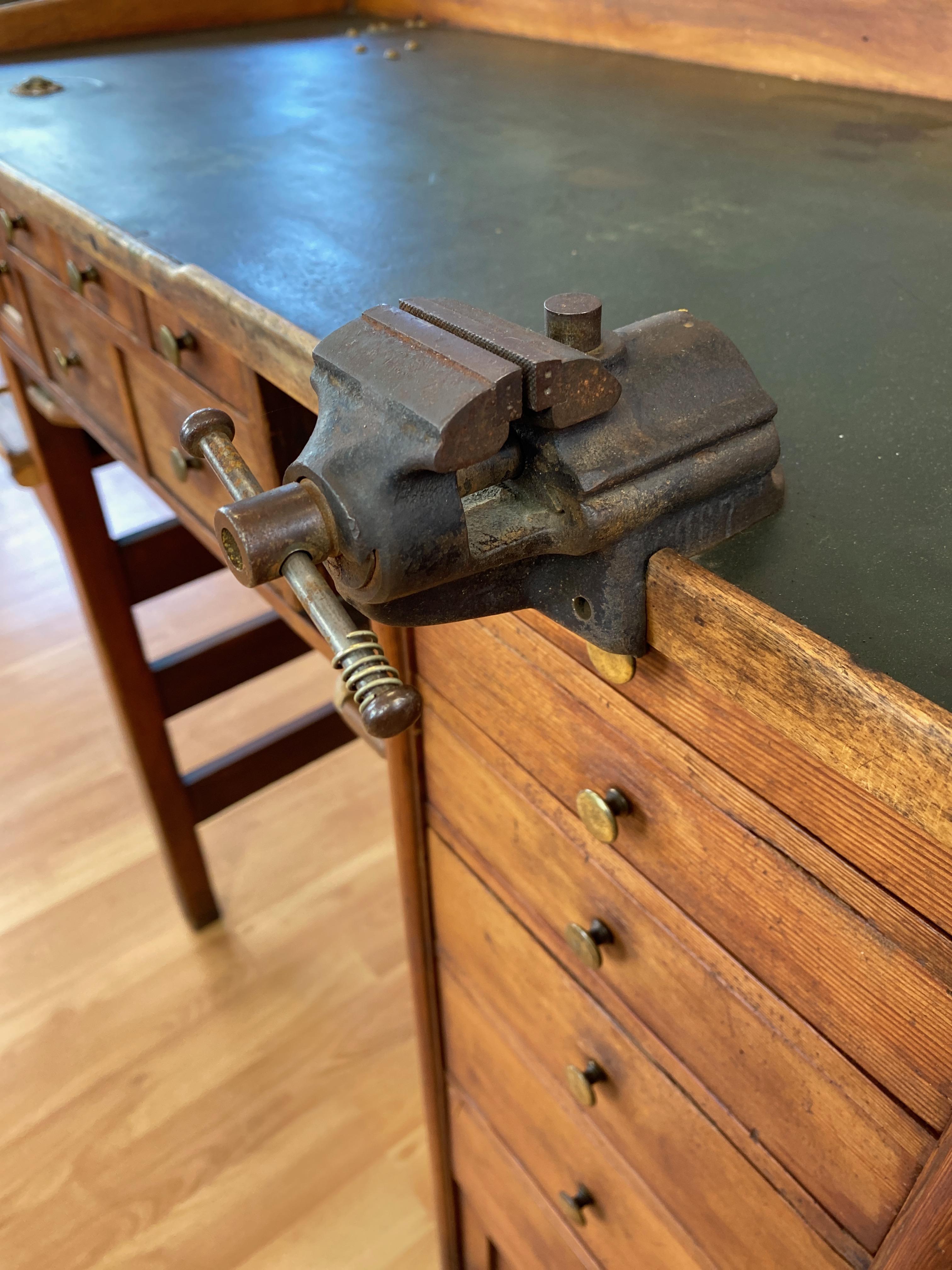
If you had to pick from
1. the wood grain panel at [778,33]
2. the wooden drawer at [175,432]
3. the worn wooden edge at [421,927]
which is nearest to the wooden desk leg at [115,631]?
the wooden drawer at [175,432]

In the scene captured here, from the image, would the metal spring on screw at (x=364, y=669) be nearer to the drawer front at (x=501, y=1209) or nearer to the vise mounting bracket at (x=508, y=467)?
the vise mounting bracket at (x=508, y=467)

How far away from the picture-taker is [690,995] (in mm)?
544

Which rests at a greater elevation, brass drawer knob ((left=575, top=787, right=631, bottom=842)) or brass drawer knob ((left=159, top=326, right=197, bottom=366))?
brass drawer knob ((left=159, top=326, right=197, bottom=366))

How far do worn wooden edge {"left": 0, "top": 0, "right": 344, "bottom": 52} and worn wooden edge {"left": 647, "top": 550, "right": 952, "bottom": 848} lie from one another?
1.49 m

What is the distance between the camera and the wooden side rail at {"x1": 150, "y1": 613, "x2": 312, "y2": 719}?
1554mm

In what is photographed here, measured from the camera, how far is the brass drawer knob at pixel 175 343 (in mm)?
788

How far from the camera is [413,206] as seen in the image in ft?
2.51

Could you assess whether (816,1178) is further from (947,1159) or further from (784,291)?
(784,291)

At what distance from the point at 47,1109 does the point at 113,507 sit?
1671 millimetres

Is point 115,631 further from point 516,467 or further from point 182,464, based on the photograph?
point 516,467

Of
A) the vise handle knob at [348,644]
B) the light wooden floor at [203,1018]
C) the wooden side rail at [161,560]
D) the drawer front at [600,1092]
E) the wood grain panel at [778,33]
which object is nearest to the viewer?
the vise handle knob at [348,644]

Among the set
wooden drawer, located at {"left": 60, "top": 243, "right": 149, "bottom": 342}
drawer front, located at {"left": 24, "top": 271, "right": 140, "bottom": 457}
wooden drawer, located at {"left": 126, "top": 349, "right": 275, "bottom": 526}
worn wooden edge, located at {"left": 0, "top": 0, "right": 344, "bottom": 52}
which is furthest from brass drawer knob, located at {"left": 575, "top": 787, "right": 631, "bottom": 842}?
worn wooden edge, located at {"left": 0, "top": 0, "right": 344, "bottom": 52}

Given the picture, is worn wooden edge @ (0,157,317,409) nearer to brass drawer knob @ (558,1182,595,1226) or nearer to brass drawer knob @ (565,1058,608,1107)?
brass drawer knob @ (565,1058,608,1107)

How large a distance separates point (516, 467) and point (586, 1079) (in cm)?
47
